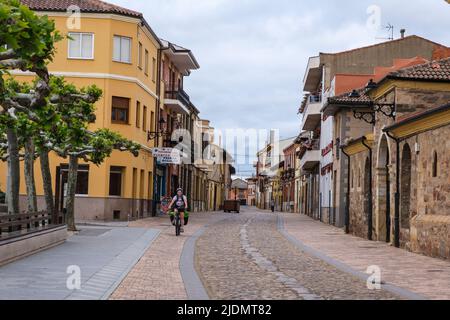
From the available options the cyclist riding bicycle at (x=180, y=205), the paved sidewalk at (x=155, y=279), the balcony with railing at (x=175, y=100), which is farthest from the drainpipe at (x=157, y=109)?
the paved sidewalk at (x=155, y=279)

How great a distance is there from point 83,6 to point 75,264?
23.3 meters

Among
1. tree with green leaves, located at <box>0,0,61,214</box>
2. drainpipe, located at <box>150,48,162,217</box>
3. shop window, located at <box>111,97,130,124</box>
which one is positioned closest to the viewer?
tree with green leaves, located at <box>0,0,61,214</box>

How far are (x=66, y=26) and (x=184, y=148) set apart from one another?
1989 cm

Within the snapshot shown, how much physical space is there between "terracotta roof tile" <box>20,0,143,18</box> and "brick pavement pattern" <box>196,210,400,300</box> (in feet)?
57.2

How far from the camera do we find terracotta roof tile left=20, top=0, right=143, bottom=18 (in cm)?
3369

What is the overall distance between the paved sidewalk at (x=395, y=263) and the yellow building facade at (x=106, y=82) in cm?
1248

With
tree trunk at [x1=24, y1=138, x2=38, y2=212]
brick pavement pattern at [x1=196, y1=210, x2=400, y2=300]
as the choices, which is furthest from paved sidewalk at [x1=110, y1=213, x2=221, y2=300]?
tree trunk at [x1=24, y1=138, x2=38, y2=212]

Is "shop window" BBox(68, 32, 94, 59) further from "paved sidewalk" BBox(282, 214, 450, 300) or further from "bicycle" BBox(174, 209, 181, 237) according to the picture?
"paved sidewalk" BBox(282, 214, 450, 300)

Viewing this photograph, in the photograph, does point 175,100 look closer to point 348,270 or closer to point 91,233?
point 91,233

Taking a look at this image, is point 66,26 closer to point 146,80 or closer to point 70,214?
point 146,80

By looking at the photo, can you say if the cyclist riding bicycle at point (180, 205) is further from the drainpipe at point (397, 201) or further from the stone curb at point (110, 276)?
the drainpipe at point (397, 201)

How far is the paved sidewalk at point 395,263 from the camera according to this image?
11.6m
